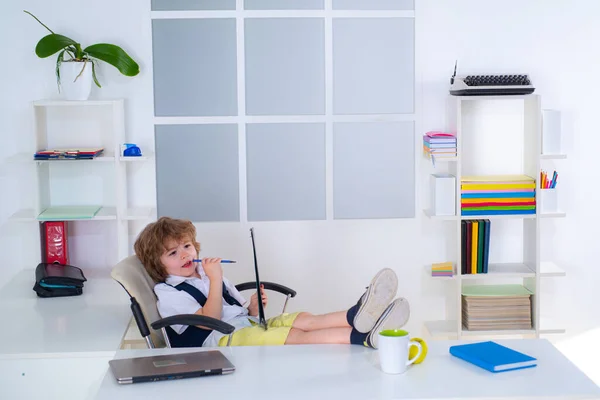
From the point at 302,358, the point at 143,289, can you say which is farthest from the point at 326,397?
the point at 143,289

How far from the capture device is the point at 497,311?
4531 mm

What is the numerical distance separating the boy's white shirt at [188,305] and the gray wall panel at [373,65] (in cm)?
141

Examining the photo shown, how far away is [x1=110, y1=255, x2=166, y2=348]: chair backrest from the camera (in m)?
3.42

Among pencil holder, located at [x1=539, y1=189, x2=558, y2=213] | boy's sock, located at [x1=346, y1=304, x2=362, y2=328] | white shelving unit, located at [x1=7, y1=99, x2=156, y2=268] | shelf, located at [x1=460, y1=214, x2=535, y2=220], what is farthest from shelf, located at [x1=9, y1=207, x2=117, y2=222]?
pencil holder, located at [x1=539, y1=189, x2=558, y2=213]

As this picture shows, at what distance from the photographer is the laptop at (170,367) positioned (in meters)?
2.59

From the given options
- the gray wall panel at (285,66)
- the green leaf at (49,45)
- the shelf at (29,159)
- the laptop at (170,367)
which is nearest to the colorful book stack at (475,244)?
the gray wall panel at (285,66)

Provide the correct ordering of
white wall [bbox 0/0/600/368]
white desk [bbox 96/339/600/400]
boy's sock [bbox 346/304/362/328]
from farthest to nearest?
white wall [bbox 0/0/600/368] → boy's sock [bbox 346/304/362/328] → white desk [bbox 96/339/600/400]

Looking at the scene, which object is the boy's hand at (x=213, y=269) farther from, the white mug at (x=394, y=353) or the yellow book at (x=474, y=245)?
the yellow book at (x=474, y=245)

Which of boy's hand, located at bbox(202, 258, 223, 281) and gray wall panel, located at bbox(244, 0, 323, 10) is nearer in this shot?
boy's hand, located at bbox(202, 258, 223, 281)

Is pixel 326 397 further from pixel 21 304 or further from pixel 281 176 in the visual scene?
pixel 281 176

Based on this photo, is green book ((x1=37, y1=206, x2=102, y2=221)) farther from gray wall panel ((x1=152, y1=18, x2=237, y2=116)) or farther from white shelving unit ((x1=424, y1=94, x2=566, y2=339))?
white shelving unit ((x1=424, y1=94, x2=566, y2=339))

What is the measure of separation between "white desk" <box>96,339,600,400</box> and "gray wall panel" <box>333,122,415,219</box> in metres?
1.87

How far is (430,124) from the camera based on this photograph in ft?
15.1

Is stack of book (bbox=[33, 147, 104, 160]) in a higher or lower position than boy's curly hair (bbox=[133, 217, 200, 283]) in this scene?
higher
